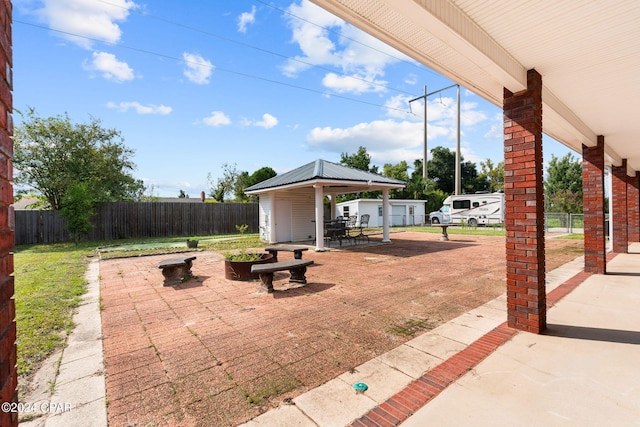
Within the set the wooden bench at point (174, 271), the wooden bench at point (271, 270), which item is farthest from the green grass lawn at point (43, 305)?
the wooden bench at point (271, 270)

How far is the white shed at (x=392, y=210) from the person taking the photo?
24.4m

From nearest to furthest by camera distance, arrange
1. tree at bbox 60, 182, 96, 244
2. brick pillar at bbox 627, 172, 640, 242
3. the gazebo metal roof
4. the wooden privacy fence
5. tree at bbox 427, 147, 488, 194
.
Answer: the gazebo metal roof, brick pillar at bbox 627, 172, 640, 242, tree at bbox 60, 182, 96, 244, the wooden privacy fence, tree at bbox 427, 147, 488, 194

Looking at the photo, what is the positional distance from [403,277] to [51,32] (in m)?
14.5

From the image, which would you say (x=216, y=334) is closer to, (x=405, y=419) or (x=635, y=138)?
(x=405, y=419)

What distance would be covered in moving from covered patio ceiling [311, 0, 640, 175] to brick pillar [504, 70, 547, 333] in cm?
30

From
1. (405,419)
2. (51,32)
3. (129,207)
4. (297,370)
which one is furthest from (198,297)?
(129,207)

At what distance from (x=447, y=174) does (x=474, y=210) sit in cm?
2287

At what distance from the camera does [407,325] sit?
3781mm

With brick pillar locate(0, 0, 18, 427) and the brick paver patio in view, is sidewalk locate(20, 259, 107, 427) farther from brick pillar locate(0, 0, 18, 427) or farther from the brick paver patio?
brick pillar locate(0, 0, 18, 427)

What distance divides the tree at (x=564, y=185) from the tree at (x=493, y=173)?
760 centimetres

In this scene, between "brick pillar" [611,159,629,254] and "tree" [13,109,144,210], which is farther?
"tree" [13,109,144,210]

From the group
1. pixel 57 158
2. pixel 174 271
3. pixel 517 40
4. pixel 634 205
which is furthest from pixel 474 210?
pixel 57 158

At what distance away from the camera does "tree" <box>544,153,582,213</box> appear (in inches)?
Answer: 1001

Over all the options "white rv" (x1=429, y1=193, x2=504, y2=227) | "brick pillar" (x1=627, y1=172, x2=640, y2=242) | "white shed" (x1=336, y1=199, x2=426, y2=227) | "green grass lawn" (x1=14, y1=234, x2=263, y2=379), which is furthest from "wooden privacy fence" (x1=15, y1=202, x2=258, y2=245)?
"brick pillar" (x1=627, y1=172, x2=640, y2=242)
